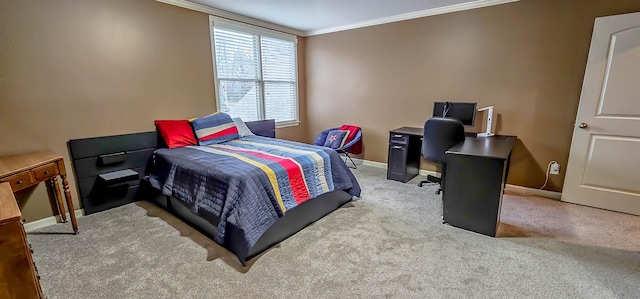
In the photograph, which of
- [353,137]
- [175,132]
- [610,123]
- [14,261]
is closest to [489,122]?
[610,123]

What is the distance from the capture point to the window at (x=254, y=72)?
3842 millimetres

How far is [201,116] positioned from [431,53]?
3.24 meters

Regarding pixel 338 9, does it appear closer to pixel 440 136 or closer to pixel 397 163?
pixel 440 136

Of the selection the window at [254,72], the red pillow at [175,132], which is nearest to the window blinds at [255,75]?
the window at [254,72]

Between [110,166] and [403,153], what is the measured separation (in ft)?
11.3

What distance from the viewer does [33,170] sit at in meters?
2.10

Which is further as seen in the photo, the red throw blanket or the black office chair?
the red throw blanket

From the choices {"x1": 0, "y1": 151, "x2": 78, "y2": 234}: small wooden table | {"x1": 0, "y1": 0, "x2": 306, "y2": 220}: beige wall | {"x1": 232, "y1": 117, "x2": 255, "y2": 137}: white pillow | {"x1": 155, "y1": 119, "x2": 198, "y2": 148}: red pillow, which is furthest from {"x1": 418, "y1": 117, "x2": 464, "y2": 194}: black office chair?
{"x1": 0, "y1": 151, "x2": 78, "y2": 234}: small wooden table

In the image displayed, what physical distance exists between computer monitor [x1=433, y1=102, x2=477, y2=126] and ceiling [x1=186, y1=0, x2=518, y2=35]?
118cm

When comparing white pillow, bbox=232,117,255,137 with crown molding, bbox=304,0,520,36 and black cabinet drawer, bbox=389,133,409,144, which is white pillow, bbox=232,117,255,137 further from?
crown molding, bbox=304,0,520,36

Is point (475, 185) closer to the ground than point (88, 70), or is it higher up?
closer to the ground

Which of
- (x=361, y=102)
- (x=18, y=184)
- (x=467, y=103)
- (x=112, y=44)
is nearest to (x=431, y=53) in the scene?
(x=467, y=103)

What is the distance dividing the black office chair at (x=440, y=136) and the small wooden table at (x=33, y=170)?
353 centimetres

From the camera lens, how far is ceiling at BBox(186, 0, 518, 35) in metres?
3.31
